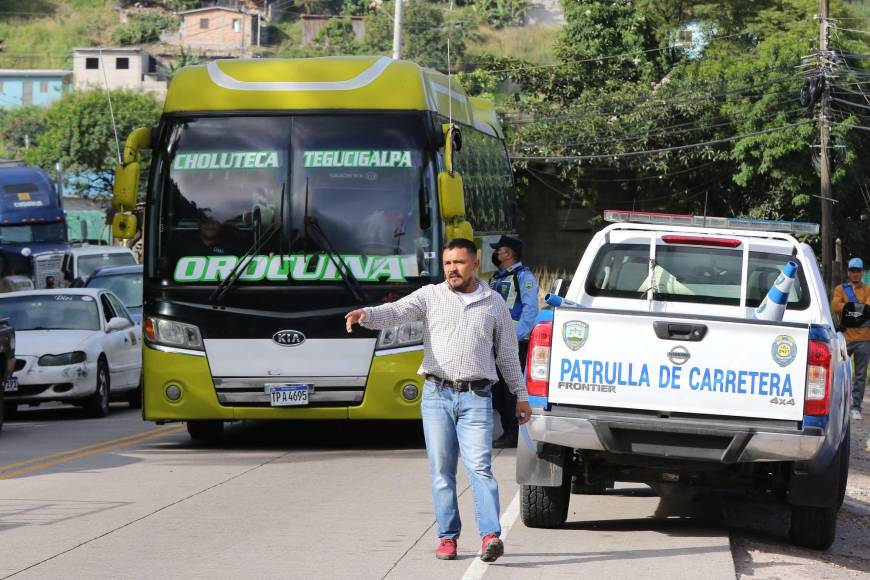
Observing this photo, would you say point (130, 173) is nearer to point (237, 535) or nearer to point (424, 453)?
point (424, 453)

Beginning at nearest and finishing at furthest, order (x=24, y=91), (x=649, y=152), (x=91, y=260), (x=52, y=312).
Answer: (x=52, y=312) < (x=91, y=260) < (x=649, y=152) < (x=24, y=91)

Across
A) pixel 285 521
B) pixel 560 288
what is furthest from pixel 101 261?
pixel 560 288

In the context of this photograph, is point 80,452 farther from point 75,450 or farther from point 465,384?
point 465,384

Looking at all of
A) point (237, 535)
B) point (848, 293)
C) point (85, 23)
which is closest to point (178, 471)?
point (237, 535)

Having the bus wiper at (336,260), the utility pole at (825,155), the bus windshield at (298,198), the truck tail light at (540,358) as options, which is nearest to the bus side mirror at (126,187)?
the bus windshield at (298,198)

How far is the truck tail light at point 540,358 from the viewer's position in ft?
28.2

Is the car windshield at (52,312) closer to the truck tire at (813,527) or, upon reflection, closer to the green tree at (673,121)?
the truck tire at (813,527)

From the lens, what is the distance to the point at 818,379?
27.2ft

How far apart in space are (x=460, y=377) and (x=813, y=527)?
8.98ft

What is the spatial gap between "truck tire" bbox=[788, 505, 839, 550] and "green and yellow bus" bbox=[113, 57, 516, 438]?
4710 millimetres

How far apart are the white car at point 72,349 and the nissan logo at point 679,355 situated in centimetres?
1143

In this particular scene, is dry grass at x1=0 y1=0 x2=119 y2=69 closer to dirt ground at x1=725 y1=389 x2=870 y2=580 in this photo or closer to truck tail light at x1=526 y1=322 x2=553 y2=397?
dirt ground at x1=725 y1=389 x2=870 y2=580

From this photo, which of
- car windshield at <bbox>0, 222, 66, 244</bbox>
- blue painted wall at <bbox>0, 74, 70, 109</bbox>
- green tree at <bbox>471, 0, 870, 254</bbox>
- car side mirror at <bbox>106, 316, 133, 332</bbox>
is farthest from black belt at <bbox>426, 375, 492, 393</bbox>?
blue painted wall at <bbox>0, 74, 70, 109</bbox>

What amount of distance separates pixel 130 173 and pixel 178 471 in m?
2.84
